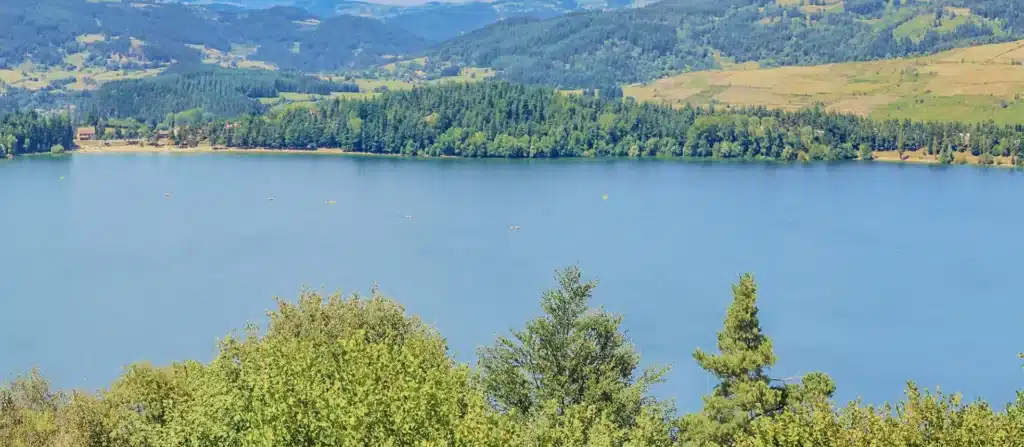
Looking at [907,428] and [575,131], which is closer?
[907,428]

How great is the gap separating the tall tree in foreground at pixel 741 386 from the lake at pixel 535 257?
1840 centimetres

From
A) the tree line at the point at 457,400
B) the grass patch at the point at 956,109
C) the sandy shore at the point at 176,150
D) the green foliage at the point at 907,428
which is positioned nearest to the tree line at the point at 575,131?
the sandy shore at the point at 176,150

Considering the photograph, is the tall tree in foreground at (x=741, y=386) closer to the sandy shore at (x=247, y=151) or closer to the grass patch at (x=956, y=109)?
the sandy shore at (x=247, y=151)

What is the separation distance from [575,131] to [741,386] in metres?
127

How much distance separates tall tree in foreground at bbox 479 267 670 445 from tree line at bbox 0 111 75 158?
417ft

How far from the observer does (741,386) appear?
26078 millimetres

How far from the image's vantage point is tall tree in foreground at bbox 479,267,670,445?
26.0 metres

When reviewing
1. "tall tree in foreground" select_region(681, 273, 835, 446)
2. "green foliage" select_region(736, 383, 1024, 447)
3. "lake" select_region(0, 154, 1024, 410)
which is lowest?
"lake" select_region(0, 154, 1024, 410)

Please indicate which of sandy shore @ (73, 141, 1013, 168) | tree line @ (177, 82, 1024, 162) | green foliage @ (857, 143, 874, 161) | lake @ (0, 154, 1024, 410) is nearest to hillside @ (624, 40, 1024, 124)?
tree line @ (177, 82, 1024, 162)

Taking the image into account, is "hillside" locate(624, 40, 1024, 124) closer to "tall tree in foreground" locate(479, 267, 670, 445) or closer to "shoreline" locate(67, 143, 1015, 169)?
"shoreline" locate(67, 143, 1015, 169)

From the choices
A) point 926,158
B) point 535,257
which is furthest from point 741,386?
point 926,158

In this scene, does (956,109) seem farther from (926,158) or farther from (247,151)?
(247,151)

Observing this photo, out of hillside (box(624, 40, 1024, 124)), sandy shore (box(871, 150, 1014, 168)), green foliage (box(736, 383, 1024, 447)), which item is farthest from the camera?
→ hillside (box(624, 40, 1024, 124))

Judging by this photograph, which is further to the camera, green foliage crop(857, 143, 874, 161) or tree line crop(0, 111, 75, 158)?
green foliage crop(857, 143, 874, 161)
